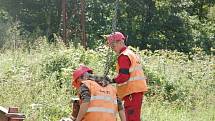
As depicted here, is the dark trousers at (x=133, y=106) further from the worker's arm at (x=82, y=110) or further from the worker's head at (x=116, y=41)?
the worker's arm at (x=82, y=110)

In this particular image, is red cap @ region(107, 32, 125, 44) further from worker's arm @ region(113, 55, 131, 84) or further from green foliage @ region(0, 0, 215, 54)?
green foliage @ region(0, 0, 215, 54)

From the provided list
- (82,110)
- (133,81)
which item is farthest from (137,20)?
(82,110)

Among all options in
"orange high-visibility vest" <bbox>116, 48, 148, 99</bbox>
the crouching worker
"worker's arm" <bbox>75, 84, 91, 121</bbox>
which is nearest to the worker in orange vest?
"orange high-visibility vest" <bbox>116, 48, 148, 99</bbox>

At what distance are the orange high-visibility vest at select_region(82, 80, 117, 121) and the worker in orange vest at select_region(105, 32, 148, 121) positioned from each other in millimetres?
1827

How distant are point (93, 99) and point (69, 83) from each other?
218 inches

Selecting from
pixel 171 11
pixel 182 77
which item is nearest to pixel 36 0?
pixel 171 11

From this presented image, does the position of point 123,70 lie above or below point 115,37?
below

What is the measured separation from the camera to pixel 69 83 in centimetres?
1178

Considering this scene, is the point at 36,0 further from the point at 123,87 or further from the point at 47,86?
the point at 123,87

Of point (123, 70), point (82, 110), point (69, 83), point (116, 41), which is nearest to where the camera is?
point (82, 110)

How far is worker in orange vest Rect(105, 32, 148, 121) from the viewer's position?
821 centimetres

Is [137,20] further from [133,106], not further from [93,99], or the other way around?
[93,99]

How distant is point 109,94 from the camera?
20.9 ft

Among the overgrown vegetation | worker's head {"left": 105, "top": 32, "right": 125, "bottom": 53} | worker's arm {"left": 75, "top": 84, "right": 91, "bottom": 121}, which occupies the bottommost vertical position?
the overgrown vegetation
